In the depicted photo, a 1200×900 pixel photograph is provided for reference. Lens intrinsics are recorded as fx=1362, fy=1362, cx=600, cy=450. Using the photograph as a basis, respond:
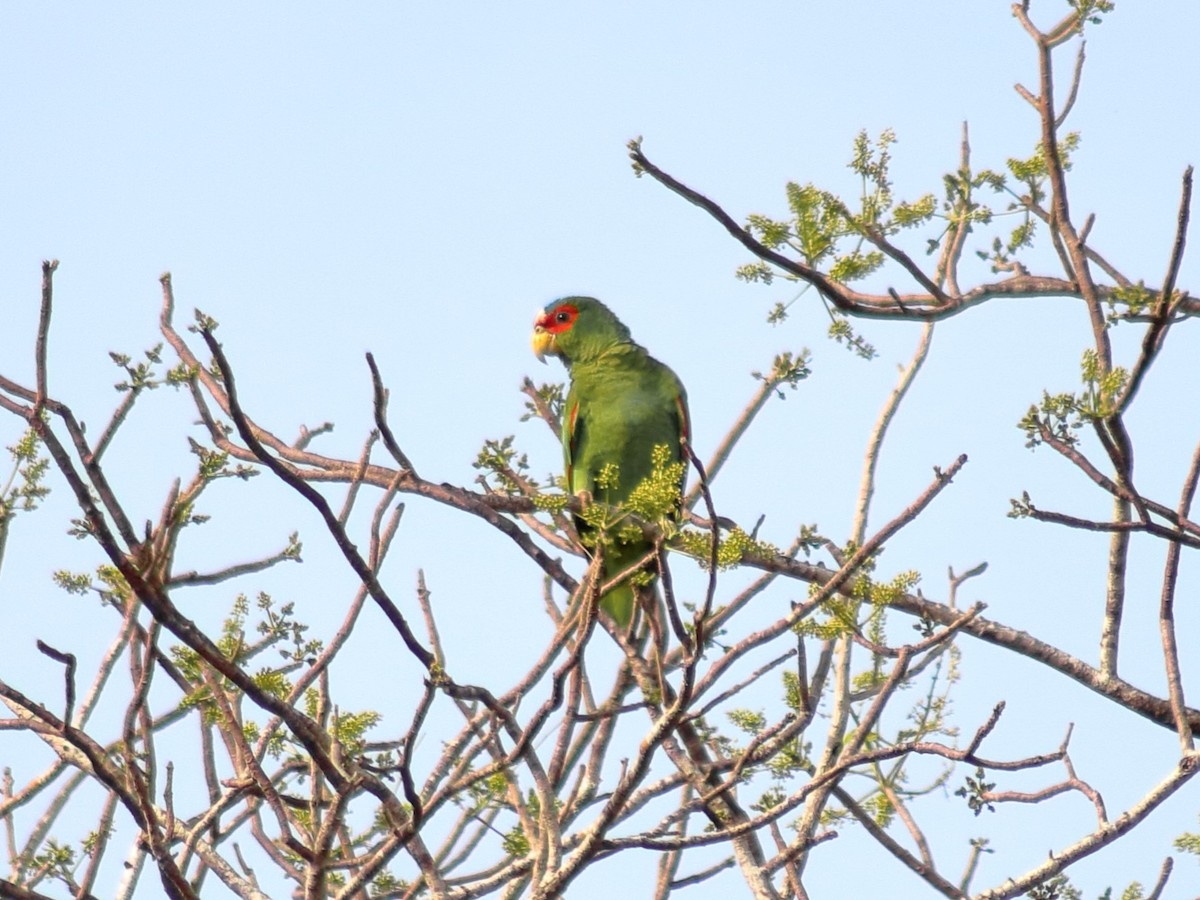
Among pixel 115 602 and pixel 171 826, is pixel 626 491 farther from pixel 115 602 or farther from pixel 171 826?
pixel 171 826

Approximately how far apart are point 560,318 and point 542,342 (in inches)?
6.6

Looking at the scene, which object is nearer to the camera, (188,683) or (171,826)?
(171,826)

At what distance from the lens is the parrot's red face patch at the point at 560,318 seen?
7.40 m

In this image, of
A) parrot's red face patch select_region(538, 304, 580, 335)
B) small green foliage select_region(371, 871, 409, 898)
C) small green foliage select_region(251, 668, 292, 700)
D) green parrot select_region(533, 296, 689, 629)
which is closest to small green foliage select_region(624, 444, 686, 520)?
small green foliage select_region(251, 668, 292, 700)

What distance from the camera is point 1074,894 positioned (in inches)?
148

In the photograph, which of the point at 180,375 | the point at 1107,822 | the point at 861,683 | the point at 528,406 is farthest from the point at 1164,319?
the point at 528,406

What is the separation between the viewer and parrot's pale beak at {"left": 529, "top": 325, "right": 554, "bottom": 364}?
7.46 metres

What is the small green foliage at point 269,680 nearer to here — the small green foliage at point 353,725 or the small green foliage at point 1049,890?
the small green foliage at point 353,725

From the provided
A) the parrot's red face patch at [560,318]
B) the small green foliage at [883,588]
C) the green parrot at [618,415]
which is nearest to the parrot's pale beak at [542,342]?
the parrot's red face patch at [560,318]

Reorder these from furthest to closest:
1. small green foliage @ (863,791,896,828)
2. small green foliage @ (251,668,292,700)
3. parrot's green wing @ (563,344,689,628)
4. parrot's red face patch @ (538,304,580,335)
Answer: parrot's red face patch @ (538,304,580,335) → parrot's green wing @ (563,344,689,628) → small green foliage @ (863,791,896,828) → small green foliage @ (251,668,292,700)

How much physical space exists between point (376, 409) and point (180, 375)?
1069mm

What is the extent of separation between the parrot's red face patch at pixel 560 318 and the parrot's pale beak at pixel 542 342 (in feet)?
0.09

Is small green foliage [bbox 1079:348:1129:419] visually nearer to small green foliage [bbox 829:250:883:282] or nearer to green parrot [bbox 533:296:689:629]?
small green foliage [bbox 829:250:883:282]

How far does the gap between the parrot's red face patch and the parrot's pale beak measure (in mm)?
27
